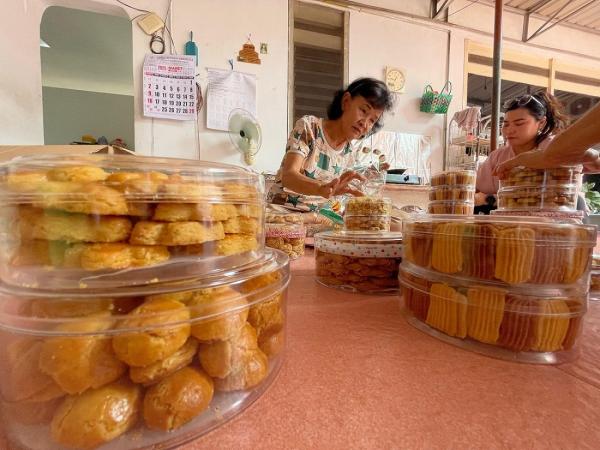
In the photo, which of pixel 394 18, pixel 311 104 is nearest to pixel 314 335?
pixel 311 104

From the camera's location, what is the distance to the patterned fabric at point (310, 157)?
5.27 feet

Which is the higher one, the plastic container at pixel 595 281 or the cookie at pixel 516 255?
the cookie at pixel 516 255

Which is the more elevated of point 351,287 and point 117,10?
point 117,10

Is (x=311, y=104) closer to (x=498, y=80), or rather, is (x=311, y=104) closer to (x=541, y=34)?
(x=498, y=80)

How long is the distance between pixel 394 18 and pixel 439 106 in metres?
0.92

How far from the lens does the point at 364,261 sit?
65cm

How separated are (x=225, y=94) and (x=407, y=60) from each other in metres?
1.77

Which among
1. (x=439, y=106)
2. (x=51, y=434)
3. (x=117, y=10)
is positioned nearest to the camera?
(x=51, y=434)

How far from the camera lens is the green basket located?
2846mm

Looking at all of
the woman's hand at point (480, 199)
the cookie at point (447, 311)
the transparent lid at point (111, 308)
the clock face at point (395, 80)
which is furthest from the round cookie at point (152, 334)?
the clock face at point (395, 80)

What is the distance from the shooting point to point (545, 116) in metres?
1.58

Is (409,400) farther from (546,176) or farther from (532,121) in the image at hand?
(532,121)

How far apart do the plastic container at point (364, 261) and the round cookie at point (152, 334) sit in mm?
444

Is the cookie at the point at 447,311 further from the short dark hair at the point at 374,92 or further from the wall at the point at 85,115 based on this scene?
the wall at the point at 85,115
